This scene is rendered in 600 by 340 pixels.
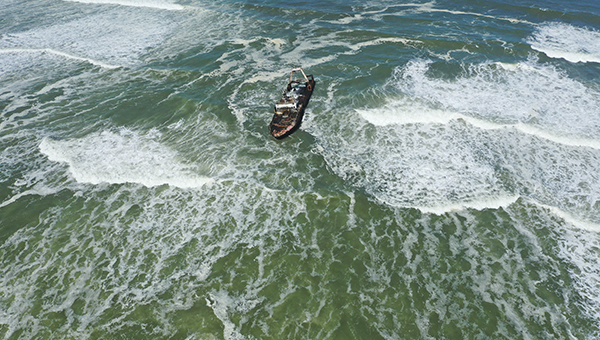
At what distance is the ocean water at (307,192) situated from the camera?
16125 millimetres

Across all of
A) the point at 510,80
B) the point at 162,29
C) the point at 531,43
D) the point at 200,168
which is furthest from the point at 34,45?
the point at 531,43

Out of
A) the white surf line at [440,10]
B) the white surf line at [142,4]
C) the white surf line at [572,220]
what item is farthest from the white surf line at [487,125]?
the white surf line at [142,4]

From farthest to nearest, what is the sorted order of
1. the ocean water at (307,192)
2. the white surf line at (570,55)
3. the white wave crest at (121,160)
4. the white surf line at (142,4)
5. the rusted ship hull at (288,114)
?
1. the white surf line at (142,4)
2. the white surf line at (570,55)
3. the rusted ship hull at (288,114)
4. the white wave crest at (121,160)
5. the ocean water at (307,192)

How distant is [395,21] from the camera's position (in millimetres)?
48844

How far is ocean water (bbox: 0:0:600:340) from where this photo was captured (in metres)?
16.1

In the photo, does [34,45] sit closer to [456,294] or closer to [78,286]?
[78,286]

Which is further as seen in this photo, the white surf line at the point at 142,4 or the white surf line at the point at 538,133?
the white surf line at the point at 142,4

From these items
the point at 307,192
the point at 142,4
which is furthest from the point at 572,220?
the point at 142,4

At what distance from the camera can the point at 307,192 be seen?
2239 centimetres

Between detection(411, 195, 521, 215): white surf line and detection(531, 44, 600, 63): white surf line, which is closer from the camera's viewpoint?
detection(411, 195, 521, 215): white surf line

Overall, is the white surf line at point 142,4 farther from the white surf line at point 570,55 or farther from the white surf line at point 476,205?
the white surf line at point 570,55

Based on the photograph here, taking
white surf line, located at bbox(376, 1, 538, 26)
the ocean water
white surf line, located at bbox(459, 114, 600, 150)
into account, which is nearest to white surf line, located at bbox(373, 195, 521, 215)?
the ocean water

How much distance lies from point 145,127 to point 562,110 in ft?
127

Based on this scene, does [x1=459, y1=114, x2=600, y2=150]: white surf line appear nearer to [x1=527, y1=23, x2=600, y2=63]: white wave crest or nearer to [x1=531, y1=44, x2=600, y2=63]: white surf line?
[x1=531, y1=44, x2=600, y2=63]: white surf line
